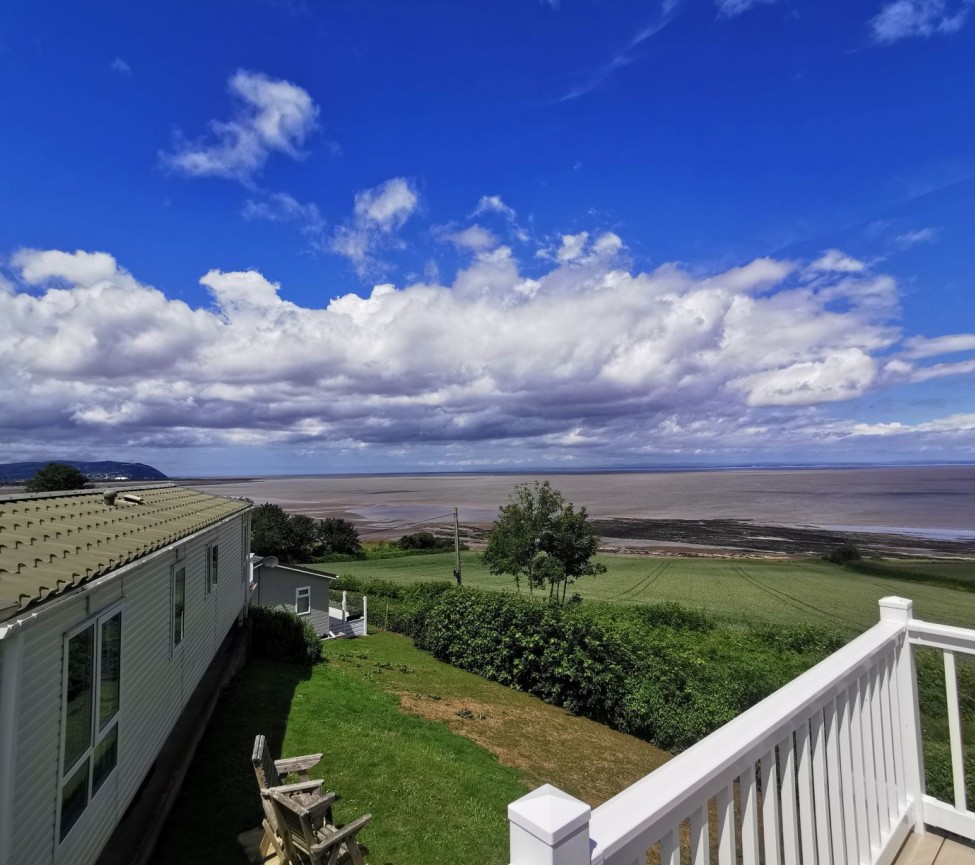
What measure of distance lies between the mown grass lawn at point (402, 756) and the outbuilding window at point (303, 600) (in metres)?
6.80

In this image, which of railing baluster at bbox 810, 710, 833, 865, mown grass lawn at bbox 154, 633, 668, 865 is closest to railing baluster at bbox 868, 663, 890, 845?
railing baluster at bbox 810, 710, 833, 865

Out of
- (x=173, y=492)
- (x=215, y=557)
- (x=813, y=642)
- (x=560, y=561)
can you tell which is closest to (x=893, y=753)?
(x=215, y=557)

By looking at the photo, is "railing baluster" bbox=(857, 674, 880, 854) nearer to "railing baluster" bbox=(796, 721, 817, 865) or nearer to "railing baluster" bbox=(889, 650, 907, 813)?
"railing baluster" bbox=(889, 650, 907, 813)

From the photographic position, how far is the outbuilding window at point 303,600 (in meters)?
22.8

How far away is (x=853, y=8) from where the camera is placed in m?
11.0

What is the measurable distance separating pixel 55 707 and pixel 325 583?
20.4 m

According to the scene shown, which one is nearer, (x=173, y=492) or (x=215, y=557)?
(x=215, y=557)

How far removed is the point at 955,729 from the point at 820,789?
1519 millimetres

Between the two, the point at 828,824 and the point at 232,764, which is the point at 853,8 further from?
A: the point at 232,764

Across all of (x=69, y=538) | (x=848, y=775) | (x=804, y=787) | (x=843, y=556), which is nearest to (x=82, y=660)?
(x=69, y=538)

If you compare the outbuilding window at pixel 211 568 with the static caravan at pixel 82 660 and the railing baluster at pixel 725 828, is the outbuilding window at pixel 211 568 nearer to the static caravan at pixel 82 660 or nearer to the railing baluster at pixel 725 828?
the static caravan at pixel 82 660

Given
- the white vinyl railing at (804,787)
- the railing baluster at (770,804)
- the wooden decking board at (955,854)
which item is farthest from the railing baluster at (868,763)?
the railing baluster at (770,804)

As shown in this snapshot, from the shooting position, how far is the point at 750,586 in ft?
115

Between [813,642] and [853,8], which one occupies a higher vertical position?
[853,8]
